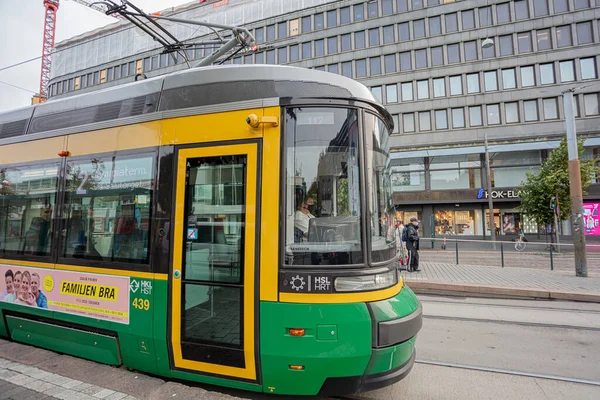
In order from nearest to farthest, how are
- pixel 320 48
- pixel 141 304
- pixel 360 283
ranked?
pixel 360 283 → pixel 141 304 → pixel 320 48

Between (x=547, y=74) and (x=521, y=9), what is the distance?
5.89 m

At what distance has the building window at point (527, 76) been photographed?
25.9 m

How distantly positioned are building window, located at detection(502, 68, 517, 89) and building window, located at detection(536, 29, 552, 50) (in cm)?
272

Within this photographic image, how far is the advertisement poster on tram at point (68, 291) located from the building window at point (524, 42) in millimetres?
33176

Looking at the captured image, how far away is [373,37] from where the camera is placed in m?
30.0

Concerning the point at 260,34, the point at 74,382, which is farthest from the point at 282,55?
the point at 74,382

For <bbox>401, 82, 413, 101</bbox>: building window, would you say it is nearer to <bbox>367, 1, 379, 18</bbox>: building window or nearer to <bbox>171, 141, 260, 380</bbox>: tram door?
<bbox>367, 1, 379, 18</bbox>: building window

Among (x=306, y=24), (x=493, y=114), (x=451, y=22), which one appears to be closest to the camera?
(x=493, y=114)

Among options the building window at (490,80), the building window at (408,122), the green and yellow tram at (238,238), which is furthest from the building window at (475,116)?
the green and yellow tram at (238,238)

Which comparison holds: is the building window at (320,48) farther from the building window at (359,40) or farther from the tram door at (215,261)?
the tram door at (215,261)

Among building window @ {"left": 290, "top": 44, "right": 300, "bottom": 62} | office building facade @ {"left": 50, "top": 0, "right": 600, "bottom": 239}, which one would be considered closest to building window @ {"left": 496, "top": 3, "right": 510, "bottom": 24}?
office building facade @ {"left": 50, "top": 0, "right": 600, "bottom": 239}

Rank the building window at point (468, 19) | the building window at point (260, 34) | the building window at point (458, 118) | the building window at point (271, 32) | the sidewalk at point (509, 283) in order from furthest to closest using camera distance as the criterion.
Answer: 1. the building window at point (260, 34)
2. the building window at point (271, 32)
3. the building window at point (468, 19)
4. the building window at point (458, 118)
5. the sidewalk at point (509, 283)

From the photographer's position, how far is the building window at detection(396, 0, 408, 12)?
29008 mm

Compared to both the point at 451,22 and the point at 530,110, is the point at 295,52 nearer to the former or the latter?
the point at 451,22
